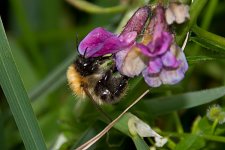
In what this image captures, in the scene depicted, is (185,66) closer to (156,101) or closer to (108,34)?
(108,34)

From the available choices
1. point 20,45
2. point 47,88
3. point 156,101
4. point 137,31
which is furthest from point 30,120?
point 20,45

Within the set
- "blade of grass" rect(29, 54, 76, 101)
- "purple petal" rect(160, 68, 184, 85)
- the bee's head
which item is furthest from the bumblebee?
"blade of grass" rect(29, 54, 76, 101)

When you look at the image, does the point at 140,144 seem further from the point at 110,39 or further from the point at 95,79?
the point at 110,39

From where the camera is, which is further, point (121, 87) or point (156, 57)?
point (121, 87)

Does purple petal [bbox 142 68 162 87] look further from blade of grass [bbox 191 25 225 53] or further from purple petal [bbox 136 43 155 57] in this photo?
blade of grass [bbox 191 25 225 53]

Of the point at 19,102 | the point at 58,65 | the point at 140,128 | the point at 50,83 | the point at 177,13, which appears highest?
the point at 177,13

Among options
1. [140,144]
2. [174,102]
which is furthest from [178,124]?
[140,144]

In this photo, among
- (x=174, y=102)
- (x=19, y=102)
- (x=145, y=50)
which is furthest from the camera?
(x=174, y=102)

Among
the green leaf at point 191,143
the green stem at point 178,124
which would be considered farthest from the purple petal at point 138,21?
the green stem at point 178,124

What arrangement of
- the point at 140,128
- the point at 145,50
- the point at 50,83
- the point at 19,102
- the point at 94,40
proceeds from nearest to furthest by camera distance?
the point at 145,50 → the point at 94,40 → the point at 19,102 → the point at 140,128 → the point at 50,83
